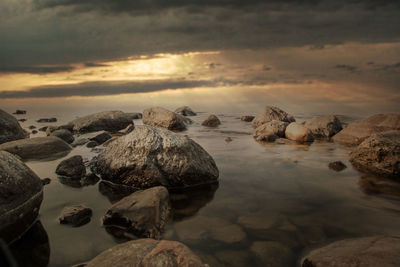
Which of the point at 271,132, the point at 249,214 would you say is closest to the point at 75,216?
the point at 249,214

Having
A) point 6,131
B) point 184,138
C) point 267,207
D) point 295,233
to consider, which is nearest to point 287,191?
point 267,207

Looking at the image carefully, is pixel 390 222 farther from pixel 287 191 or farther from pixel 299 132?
pixel 299 132

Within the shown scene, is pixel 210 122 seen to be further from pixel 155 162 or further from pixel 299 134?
pixel 155 162

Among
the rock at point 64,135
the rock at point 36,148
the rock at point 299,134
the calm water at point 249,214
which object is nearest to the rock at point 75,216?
the calm water at point 249,214

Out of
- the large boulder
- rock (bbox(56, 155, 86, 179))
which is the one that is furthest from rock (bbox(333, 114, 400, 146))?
rock (bbox(56, 155, 86, 179))

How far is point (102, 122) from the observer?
48.6 ft

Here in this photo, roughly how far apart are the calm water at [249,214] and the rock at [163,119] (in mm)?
8154

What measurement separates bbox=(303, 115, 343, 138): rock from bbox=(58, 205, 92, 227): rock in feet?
35.7

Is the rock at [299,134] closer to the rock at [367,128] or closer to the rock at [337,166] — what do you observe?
the rock at [367,128]

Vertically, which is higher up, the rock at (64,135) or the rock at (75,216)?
the rock at (75,216)

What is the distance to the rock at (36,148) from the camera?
24.6ft

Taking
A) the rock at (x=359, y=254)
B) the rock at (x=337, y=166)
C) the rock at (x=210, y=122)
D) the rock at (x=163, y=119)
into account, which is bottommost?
the rock at (x=210, y=122)

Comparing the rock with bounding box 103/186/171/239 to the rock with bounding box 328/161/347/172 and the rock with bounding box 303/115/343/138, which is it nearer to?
the rock with bounding box 328/161/347/172

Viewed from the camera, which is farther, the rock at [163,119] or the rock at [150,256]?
the rock at [163,119]
